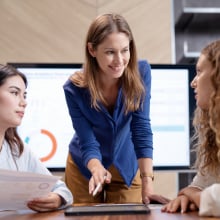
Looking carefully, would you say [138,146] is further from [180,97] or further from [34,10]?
[34,10]

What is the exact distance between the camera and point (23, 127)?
2.73 m

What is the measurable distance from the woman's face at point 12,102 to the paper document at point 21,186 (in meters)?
0.32

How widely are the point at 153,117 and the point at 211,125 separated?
5.55 ft

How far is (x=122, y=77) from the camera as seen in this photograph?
1688 mm

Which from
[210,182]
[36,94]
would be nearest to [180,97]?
[36,94]

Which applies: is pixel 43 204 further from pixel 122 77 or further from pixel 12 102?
pixel 122 77

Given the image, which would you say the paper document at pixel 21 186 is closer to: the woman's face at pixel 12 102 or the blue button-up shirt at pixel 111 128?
the woman's face at pixel 12 102

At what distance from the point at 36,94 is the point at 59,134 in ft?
0.92

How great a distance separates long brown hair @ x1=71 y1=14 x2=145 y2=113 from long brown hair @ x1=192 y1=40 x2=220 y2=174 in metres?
0.45

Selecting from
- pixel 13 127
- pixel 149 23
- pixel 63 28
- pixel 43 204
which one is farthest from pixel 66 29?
pixel 43 204

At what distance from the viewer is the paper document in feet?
3.43

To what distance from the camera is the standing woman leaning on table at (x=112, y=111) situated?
1605 mm

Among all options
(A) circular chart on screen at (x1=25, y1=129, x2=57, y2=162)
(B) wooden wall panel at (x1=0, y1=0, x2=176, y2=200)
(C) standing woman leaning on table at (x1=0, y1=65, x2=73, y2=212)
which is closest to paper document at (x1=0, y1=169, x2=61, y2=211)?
(C) standing woman leaning on table at (x1=0, y1=65, x2=73, y2=212)

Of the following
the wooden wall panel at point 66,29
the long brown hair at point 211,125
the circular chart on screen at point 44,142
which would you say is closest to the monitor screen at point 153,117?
the circular chart on screen at point 44,142
